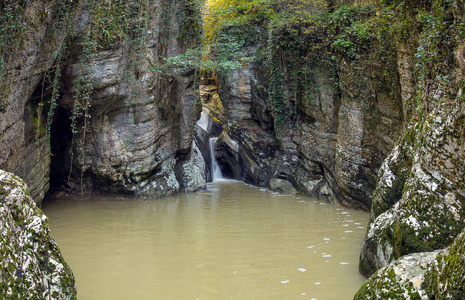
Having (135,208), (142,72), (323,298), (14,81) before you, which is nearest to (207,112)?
(142,72)

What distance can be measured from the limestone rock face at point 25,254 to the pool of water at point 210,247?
0.93 meters

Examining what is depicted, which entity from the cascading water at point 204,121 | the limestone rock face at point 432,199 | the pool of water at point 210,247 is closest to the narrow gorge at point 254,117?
the limestone rock face at point 432,199

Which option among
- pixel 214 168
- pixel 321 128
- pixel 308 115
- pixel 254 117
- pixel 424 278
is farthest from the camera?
pixel 214 168

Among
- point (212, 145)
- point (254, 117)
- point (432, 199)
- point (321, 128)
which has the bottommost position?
point (432, 199)

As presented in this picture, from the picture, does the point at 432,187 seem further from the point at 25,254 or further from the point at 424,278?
the point at 25,254

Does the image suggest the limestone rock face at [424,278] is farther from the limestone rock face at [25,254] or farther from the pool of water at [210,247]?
the limestone rock face at [25,254]

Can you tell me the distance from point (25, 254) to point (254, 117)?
10.1 metres

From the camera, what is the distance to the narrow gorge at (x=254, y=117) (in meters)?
3.72

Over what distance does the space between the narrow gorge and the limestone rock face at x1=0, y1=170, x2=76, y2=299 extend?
0.05 ft

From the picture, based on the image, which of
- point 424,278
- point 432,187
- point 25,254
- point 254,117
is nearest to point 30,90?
point 25,254

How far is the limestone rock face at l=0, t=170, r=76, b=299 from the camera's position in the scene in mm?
3047

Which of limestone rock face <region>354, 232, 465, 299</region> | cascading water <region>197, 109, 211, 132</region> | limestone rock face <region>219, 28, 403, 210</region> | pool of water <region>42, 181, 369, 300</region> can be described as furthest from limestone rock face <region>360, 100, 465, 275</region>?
cascading water <region>197, 109, 211, 132</region>

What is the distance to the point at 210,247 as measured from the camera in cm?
611

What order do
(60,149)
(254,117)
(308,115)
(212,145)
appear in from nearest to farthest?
(60,149) → (308,115) → (254,117) → (212,145)
